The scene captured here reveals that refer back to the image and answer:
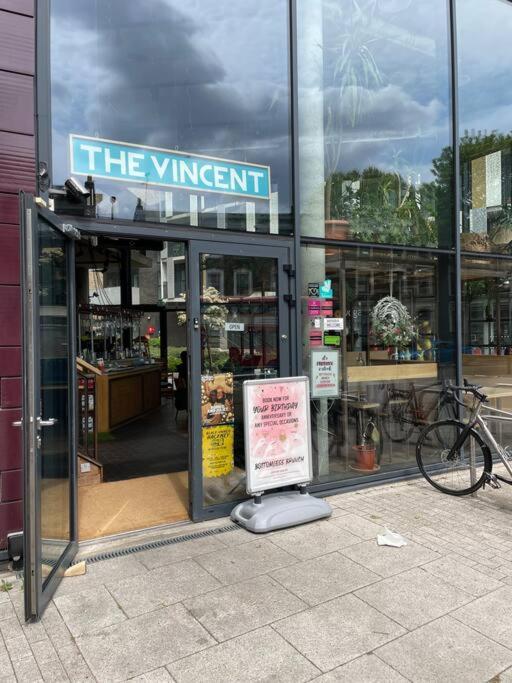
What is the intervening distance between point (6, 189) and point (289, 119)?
8.74 feet

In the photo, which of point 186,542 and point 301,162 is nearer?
point 186,542

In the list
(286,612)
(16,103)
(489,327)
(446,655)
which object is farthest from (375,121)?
(446,655)

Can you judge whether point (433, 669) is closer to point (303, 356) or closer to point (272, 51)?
point (303, 356)

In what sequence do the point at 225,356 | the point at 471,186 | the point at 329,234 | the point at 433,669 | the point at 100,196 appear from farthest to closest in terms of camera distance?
the point at 471,186 → the point at 329,234 → the point at 225,356 → the point at 100,196 → the point at 433,669

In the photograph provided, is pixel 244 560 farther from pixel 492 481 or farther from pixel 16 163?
pixel 16 163

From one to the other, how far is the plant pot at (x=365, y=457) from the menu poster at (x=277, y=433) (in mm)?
1010

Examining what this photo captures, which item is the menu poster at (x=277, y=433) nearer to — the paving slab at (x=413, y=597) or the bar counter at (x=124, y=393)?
the paving slab at (x=413, y=597)

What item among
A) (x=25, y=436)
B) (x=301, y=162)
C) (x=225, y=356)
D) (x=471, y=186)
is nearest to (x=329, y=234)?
(x=301, y=162)

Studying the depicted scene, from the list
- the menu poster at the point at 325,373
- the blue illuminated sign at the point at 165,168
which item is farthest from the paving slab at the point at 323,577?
the blue illuminated sign at the point at 165,168

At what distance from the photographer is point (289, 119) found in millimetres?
4922

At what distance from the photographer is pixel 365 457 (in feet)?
18.1

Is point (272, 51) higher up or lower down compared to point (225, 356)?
higher up

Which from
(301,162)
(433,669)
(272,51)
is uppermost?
(272,51)

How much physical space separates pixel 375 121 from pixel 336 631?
16.2 feet
